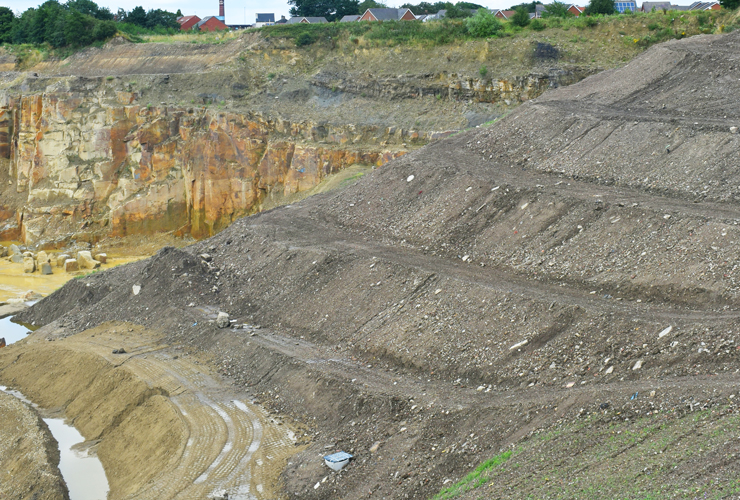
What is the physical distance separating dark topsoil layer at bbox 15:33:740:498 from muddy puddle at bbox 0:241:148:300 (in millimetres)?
6476

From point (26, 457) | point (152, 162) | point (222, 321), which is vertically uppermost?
point (152, 162)

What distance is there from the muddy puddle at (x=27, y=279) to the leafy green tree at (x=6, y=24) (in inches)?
1175

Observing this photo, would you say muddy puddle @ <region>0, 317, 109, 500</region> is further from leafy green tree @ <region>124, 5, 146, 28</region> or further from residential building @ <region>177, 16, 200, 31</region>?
residential building @ <region>177, 16, 200, 31</region>

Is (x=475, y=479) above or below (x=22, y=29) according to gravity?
below

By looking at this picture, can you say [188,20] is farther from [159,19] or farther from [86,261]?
[86,261]

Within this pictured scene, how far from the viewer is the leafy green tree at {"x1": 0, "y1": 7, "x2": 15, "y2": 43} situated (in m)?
61.0

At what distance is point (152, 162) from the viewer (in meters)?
41.0

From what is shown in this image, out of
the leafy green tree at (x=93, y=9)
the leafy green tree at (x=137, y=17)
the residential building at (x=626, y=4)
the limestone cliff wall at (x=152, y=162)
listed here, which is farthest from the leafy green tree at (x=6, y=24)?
the residential building at (x=626, y=4)

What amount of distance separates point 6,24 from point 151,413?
5629cm

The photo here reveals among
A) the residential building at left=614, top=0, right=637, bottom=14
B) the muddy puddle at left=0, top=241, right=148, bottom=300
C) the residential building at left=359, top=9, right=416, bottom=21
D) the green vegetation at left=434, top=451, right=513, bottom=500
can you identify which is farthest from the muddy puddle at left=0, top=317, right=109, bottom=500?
the residential building at left=614, top=0, right=637, bottom=14

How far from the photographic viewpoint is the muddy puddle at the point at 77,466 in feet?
51.2

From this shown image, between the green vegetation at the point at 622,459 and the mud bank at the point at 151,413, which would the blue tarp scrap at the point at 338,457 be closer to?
the mud bank at the point at 151,413

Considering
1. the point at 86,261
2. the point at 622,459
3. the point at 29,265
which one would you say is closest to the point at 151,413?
the point at 622,459

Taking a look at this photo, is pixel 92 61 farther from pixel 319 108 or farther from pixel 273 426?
pixel 273 426
